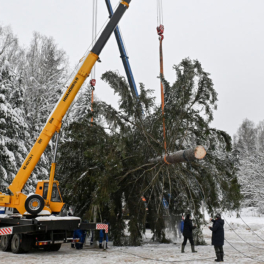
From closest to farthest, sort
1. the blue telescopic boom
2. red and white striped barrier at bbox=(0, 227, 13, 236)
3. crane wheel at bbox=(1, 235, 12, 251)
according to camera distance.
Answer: red and white striped barrier at bbox=(0, 227, 13, 236)
crane wheel at bbox=(1, 235, 12, 251)
the blue telescopic boom

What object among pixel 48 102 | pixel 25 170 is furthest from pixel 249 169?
pixel 25 170

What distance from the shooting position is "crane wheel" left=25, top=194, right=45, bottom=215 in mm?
9234

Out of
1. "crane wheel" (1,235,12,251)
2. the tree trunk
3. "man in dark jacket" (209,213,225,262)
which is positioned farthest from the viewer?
"crane wheel" (1,235,12,251)

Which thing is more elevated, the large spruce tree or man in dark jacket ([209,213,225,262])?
the large spruce tree

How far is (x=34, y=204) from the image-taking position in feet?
30.8

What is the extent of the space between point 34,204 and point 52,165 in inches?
52.6

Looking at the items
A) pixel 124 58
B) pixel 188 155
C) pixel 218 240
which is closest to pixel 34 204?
pixel 188 155

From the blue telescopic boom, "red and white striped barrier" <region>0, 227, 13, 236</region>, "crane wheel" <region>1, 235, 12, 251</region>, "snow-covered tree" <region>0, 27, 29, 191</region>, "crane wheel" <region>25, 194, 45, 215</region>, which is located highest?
the blue telescopic boom

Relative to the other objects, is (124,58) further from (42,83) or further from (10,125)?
(10,125)

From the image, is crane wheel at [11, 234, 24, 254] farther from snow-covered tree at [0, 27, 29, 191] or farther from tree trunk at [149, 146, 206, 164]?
snow-covered tree at [0, 27, 29, 191]

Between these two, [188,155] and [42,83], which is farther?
[42,83]

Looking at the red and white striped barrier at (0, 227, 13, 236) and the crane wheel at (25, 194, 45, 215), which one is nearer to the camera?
the red and white striped barrier at (0, 227, 13, 236)

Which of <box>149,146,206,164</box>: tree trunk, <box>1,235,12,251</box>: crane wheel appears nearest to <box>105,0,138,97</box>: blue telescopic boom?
<box>149,146,206,164</box>: tree trunk

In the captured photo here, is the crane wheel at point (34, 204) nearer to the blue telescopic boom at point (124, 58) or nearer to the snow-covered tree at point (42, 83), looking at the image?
the snow-covered tree at point (42, 83)
